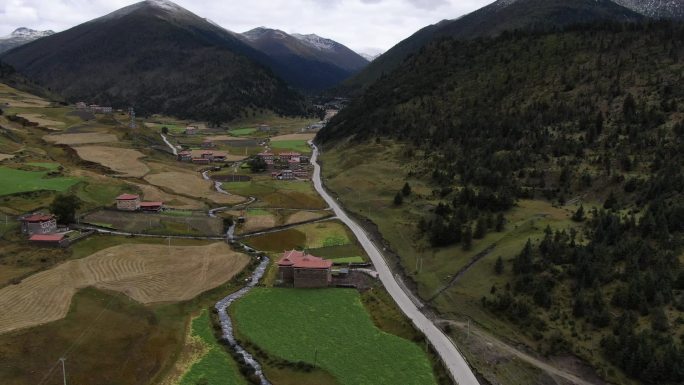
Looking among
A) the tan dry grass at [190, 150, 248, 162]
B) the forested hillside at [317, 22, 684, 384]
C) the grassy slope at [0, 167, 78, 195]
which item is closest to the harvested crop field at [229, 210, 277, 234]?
the forested hillside at [317, 22, 684, 384]

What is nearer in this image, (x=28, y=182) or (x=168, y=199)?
(x=28, y=182)

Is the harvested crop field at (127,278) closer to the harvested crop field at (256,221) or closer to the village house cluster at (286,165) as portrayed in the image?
the harvested crop field at (256,221)

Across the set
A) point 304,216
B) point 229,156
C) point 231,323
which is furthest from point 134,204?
point 229,156

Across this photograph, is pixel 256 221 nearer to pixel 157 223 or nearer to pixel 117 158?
pixel 157 223

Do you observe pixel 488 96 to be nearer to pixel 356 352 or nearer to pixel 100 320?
pixel 356 352

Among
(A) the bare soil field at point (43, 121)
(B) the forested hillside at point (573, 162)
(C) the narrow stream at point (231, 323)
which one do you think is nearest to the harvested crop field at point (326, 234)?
(C) the narrow stream at point (231, 323)

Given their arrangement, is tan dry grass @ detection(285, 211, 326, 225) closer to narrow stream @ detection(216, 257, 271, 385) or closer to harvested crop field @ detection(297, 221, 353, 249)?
harvested crop field @ detection(297, 221, 353, 249)

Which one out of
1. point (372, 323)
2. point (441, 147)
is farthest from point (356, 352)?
point (441, 147)
